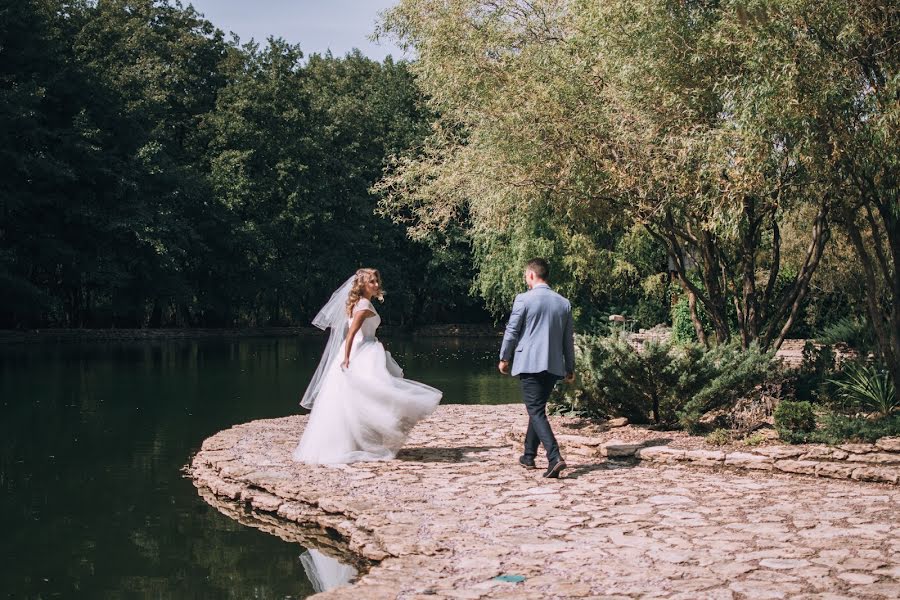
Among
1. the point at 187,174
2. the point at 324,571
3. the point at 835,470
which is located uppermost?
the point at 187,174

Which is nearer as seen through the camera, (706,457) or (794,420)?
(706,457)

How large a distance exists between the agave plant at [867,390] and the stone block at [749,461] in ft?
7.36

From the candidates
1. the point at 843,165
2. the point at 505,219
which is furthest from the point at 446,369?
the point at 843,165

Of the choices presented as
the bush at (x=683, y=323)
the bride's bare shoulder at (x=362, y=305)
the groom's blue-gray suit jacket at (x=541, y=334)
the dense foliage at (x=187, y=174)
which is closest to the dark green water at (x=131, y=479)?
the bride's bare shoulder at (x=362, y=305)

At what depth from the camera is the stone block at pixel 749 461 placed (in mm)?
8625

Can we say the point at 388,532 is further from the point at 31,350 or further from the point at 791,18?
the point at 31,350

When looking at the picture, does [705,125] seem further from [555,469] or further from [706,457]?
[555,469]

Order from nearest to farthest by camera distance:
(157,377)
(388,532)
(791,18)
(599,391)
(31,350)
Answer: (388,532)
(791,18)
(599,391)
(157,377)
(31,350)

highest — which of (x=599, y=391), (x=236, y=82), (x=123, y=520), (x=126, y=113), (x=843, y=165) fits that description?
(x=236, y=82)

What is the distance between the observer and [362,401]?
9352mm

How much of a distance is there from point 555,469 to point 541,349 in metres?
1.06

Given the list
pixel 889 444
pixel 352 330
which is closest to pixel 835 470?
pixel 889 444

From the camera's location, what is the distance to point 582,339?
36.6ft

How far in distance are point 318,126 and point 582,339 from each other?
34.8 metres
